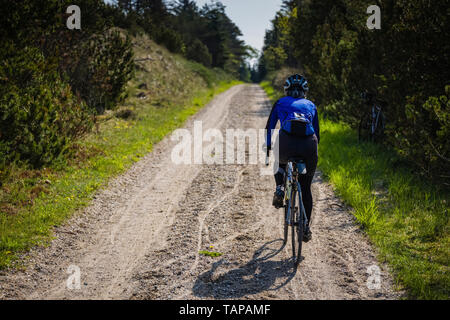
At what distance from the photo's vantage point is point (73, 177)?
8062 mm

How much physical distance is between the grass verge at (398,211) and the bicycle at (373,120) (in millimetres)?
374

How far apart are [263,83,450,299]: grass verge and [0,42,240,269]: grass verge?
5335 mm

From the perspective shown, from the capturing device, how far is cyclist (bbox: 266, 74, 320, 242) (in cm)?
462

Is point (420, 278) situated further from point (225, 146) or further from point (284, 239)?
point (225, 146)

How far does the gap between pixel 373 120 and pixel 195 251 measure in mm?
7338

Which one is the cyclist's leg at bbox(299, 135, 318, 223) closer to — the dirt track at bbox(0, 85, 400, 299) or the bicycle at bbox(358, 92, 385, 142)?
the dirt track at bbox(0, 85, 400, 299)

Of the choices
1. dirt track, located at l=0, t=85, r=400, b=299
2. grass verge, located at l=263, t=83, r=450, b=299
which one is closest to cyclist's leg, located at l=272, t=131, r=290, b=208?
dirt track, located at l=0, t=85, r=400, b=299

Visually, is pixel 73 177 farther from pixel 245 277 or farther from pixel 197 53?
pixel 197 53

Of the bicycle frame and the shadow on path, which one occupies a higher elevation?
the bicycle frame

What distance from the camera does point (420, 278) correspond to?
418 centimetres

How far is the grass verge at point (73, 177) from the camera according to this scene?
18.1 ft

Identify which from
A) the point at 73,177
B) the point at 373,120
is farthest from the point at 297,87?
the point at 373,120
